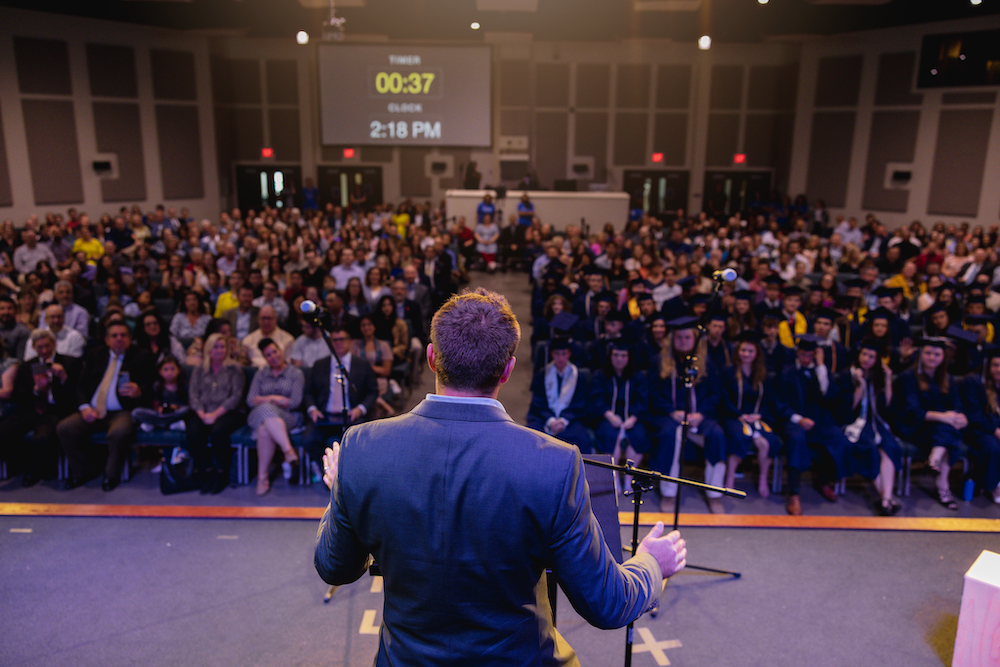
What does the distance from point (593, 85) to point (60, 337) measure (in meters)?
16.5

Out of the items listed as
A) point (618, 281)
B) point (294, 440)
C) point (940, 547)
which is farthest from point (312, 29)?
point (940, 547)

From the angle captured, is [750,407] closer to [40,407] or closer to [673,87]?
[40,407]

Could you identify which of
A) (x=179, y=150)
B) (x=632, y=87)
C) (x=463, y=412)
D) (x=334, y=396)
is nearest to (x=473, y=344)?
(x=463, y=412)

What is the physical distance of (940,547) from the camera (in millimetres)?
4383

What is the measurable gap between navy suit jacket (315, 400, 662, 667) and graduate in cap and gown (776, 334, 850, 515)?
4.22m

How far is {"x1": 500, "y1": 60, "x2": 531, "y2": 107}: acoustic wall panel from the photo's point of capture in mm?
19203

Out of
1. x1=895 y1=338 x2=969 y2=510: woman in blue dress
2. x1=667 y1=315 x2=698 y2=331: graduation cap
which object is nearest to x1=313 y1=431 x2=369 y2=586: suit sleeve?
x1=667 y1=315 x2=698 y2=331: graduation cap

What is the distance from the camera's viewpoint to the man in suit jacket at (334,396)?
5262mm

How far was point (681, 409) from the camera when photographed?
541cm

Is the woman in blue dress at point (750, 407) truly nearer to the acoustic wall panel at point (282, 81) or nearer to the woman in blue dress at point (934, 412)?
the woman in blue dress at point (934, 412)

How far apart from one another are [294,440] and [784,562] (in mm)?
3635

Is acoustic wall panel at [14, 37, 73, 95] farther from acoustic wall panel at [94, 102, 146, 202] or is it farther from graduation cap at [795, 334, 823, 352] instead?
graduation cap at [795, 334, 823, 352]

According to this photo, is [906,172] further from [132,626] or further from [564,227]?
[132,626]

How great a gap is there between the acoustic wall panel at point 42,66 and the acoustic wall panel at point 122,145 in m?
0.89
